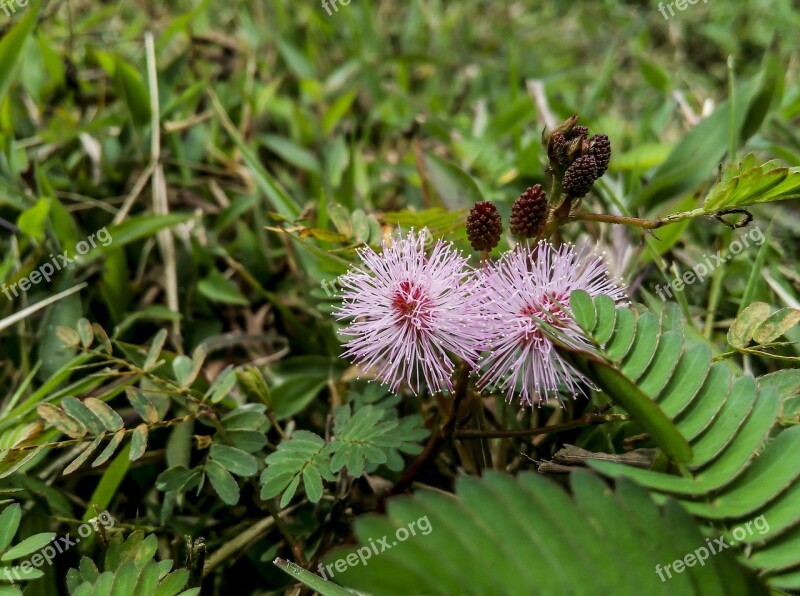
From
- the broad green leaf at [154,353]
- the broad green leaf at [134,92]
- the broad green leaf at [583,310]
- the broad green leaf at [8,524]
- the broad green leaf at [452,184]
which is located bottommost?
the broad green leaf at [583,310]

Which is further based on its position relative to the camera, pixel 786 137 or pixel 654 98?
pixel 654 98

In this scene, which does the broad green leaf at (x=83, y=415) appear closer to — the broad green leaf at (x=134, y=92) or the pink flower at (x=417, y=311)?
the pink flower at (x=417, y=311)

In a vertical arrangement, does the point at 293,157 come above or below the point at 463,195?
above

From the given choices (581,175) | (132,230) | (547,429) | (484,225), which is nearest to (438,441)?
(547,429)

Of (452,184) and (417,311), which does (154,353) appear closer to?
(417,311)

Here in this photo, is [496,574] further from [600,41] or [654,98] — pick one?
[600,41]

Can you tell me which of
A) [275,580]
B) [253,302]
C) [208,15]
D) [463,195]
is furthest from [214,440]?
[208,15]

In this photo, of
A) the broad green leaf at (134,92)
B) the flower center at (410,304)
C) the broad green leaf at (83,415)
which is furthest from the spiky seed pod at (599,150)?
the broad green leaf at (134,92)
